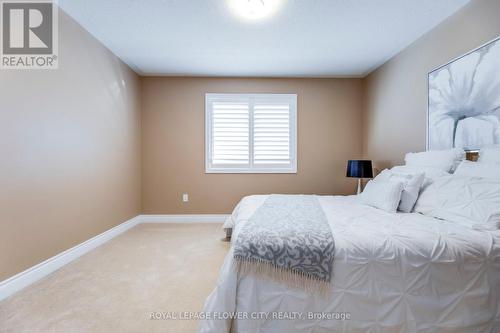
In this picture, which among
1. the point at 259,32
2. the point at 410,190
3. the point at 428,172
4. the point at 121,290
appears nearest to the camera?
the point at 121,290

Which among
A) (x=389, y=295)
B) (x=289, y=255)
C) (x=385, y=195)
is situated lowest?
(x=389, y=295)

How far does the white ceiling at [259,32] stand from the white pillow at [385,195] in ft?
5.54

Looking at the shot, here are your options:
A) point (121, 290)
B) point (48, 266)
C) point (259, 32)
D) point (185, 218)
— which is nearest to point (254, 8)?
point (259, 32)

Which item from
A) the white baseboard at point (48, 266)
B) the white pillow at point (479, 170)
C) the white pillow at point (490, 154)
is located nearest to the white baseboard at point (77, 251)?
the white baseboard at point (48, 266)

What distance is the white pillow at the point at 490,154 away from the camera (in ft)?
5.85

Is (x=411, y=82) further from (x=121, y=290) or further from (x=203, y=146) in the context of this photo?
(x=121, y=290)

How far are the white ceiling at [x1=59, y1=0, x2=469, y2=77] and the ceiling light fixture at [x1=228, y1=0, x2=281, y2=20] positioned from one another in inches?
2.8

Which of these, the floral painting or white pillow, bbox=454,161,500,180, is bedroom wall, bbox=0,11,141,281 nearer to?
white pillow, bbox=454,161,500,180

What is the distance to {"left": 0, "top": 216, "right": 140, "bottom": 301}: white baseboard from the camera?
182 centimetres

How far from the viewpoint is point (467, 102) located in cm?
214

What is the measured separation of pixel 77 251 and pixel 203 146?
2.23 metres

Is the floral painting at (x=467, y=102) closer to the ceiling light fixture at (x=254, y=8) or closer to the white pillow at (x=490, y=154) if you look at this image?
the white pillow at (x=490, y=154)

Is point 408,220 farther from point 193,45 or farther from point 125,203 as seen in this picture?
point 125,203

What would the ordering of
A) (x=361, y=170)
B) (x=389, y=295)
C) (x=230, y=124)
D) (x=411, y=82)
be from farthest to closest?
(x=230, y=124) → (x=361, y=170) → (x=411, y=82) → (x=389, y=295)
